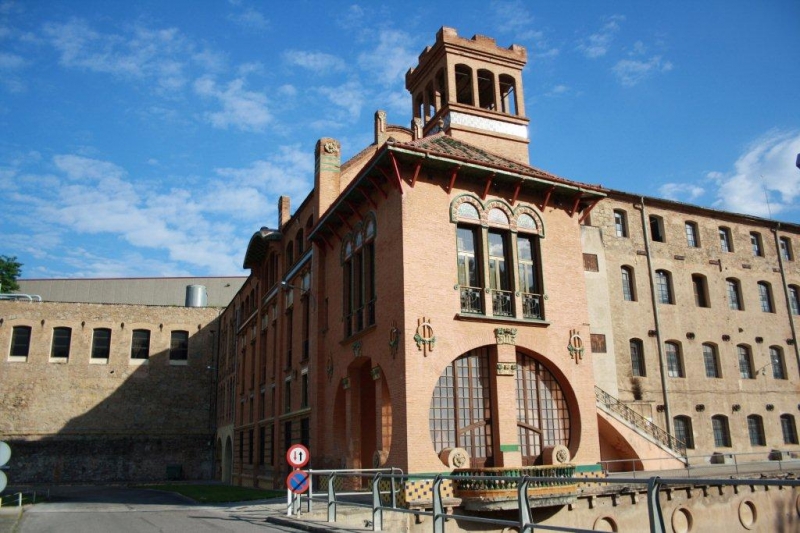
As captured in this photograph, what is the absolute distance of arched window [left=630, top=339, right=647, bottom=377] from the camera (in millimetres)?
28266

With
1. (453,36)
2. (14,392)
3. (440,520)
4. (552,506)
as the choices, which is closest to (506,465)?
(552,506)

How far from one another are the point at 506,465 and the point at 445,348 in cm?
351

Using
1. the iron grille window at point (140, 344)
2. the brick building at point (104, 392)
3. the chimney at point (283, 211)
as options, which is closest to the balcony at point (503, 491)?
the chimney at point (283, 211)

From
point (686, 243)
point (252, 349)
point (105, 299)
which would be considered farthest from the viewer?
point (105, 299)

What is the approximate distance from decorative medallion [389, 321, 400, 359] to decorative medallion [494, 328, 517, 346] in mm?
2884

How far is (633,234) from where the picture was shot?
3011 cm

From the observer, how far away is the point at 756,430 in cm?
3031

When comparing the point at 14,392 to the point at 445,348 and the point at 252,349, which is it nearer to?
the point at 252,349

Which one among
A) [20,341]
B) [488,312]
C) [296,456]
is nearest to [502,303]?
→ [488,312]

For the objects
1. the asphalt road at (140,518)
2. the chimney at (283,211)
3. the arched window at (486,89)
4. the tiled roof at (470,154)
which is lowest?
the asphalt road at (140,518)

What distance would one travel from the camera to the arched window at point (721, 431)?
2905 centimetres

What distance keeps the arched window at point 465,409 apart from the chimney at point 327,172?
33.3ft

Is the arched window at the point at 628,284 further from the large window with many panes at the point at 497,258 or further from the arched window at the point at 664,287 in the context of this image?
the large window with many panes at the point at 497,258

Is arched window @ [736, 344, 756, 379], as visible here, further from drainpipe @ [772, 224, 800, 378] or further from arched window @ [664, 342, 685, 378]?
arched window @ [664, 342, 685, 378]
